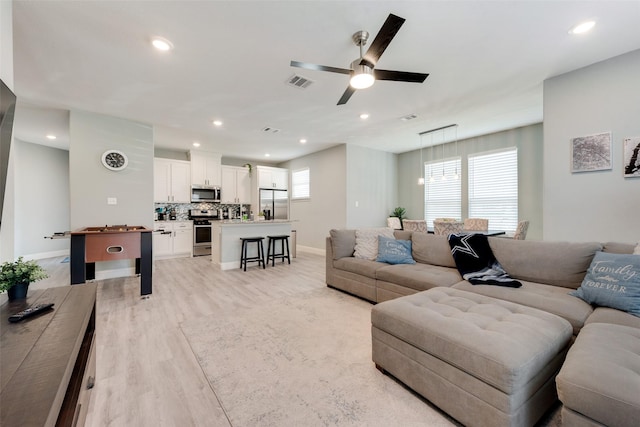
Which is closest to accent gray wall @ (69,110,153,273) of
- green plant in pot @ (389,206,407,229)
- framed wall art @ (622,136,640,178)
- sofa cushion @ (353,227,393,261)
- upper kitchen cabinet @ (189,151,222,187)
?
Answer: upper kitchen cabinet @ (189,151,222,187)

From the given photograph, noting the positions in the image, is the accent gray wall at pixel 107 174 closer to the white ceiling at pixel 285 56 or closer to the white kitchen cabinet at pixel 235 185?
the white ceiling at pixel 285 56

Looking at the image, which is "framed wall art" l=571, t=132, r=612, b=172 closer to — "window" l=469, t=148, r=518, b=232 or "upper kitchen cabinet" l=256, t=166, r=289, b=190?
"window" l=469, t=148, r=518, b=232

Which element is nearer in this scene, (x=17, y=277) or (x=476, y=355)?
(x=476, y=355)

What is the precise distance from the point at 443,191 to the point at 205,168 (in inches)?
243

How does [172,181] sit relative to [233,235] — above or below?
above

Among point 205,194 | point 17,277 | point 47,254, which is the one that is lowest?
point 47,254

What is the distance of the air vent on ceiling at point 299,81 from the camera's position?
3155 mm

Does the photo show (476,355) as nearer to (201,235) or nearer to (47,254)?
(201,235)

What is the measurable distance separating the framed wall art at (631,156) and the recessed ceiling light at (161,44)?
4.76 metres

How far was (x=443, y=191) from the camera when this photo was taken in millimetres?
6457

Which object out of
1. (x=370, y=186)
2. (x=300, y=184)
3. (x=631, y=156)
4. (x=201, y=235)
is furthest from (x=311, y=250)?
(x=631, y=156)

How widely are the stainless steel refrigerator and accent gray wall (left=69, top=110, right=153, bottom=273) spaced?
10.2 feet

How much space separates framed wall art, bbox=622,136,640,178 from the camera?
106 inches

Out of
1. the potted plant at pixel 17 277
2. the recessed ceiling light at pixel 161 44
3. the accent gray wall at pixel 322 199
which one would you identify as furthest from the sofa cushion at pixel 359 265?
the recessed ceiling light at pixel 161 44
